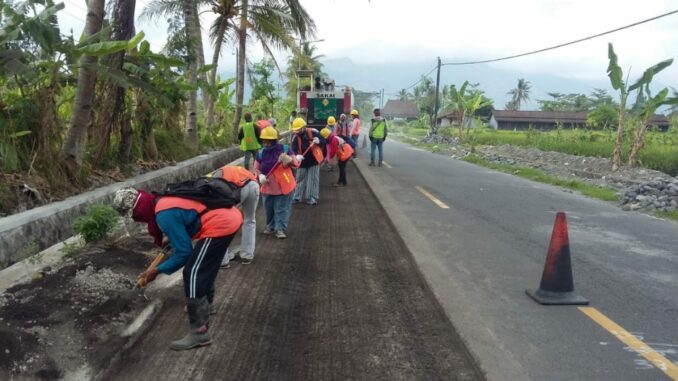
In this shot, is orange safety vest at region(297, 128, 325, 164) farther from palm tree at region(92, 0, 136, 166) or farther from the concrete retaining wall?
palm tree at region(92, 0, 136, 166)

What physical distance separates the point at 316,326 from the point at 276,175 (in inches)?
127

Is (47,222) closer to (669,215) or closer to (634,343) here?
(634,343)

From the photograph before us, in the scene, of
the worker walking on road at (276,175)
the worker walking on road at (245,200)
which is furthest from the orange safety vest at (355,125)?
the worker walking on road at (245,200)

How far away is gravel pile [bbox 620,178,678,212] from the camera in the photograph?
10.6 meters

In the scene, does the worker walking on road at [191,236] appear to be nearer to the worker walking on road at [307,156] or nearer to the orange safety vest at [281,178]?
the orange safety vest at [281,178]

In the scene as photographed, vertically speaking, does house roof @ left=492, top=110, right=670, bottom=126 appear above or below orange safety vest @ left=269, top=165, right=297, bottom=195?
above

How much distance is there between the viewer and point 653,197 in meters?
11.1

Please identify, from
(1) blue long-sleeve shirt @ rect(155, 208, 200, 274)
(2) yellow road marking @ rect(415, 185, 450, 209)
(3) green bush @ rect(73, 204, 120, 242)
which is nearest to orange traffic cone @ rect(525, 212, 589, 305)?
(1) blue long-sleeve shirt @ rect(155, 208, 200, 274)

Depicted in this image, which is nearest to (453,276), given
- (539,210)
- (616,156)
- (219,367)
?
(219,367)

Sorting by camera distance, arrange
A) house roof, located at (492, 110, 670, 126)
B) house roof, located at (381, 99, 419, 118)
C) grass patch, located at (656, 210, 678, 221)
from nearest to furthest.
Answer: grass patch, located at (656, 210, 678, 221) → house roof, located at (492, 110, 670, 126) → house roof, located at (381, 99, 419, 118)

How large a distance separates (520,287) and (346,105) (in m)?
14.4

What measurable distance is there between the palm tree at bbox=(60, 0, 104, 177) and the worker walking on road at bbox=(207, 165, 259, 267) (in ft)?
8.71

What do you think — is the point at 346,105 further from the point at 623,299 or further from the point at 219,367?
the point at 219,367

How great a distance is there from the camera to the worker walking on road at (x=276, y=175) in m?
6.93
